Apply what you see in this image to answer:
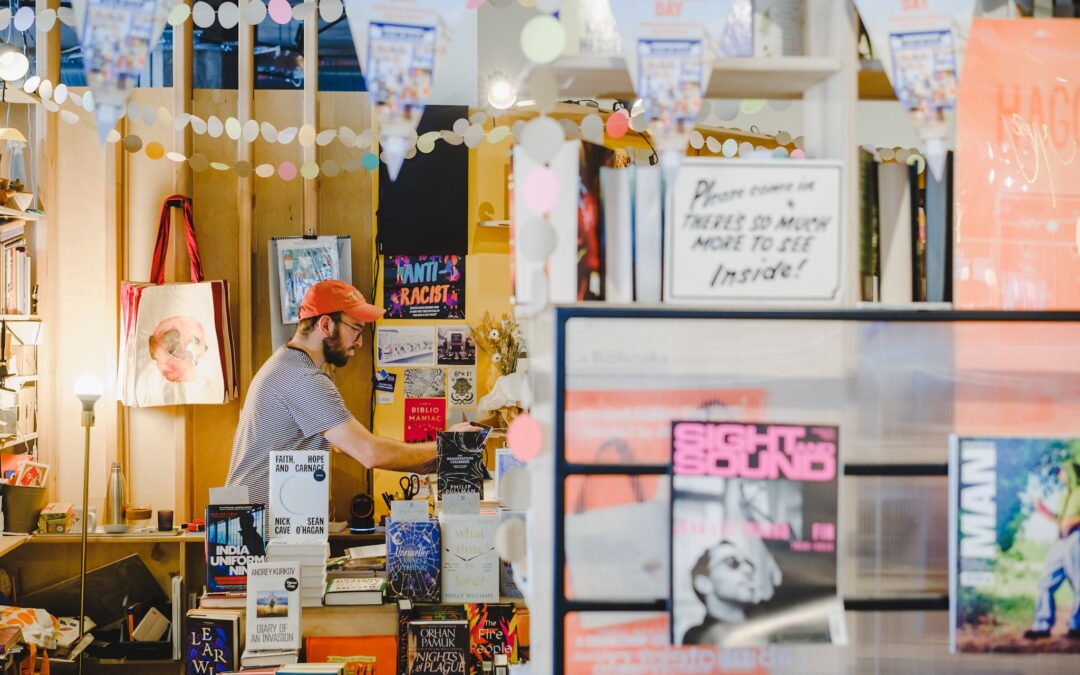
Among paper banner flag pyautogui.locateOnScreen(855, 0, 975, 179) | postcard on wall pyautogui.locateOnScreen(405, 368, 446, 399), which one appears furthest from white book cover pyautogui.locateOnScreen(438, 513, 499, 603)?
postcard on wall pyautogui.locateOnScreen(405, 368, 446, 399)

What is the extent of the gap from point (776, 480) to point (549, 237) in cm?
58

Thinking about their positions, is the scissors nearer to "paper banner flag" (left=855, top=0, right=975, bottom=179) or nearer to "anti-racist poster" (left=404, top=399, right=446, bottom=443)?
"anti-racist poster" (left=404, top=399, right=446, bottom=443)

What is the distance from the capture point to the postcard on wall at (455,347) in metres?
4.93

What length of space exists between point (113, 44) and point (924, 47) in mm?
1426

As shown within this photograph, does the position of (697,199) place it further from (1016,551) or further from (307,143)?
(307,143)

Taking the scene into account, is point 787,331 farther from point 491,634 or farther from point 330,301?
point 330,301

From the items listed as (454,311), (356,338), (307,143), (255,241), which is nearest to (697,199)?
(307,143)

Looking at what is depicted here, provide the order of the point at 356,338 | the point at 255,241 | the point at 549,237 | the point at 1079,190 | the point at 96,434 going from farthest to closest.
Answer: the point at 255,241
the point at 96,434
the point at 356,338
the point at 1079,190
the point at 549,237

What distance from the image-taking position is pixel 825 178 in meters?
1.72

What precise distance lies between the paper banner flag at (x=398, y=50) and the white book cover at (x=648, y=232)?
423mm

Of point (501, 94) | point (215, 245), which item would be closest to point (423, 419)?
point (215, 245)

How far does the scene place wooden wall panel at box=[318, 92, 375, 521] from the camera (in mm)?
4848

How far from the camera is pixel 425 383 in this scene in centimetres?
493

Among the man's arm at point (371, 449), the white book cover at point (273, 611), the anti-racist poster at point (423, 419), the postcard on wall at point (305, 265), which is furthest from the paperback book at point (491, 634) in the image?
the postcard on wall at point (305, 265)
